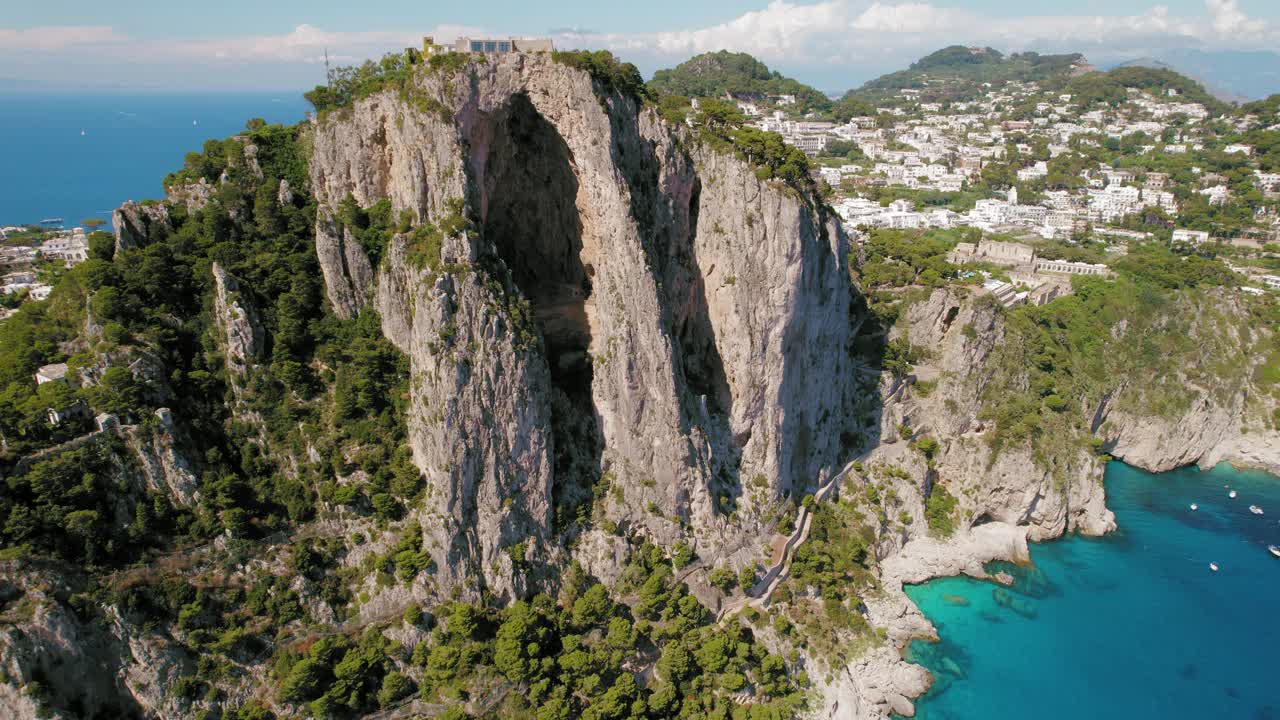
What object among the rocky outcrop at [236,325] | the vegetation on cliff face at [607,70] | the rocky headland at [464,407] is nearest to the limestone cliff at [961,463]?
the rocky headland at [464,407]

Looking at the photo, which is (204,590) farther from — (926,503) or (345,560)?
(926,503)

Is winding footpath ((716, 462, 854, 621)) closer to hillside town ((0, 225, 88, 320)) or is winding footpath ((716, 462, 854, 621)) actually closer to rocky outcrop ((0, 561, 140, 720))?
rocky outcrop ((0, 561, 140, 720))

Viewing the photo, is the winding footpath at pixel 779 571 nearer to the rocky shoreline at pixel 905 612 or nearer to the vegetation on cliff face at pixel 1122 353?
the rocky shoreline at pixel 905 612

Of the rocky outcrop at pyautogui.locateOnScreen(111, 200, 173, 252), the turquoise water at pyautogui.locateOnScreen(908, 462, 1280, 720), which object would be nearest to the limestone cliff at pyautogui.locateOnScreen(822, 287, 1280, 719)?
the turquoise water at pyautogui.locateOnScreen(908, 462, 1280, 720)

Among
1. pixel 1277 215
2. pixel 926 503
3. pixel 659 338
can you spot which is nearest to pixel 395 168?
pixel 659 338

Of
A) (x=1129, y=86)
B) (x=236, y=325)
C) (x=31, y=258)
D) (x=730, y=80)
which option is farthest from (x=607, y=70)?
(x=1129, y=86)

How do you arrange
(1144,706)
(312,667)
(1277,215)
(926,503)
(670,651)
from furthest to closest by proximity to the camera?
(1277,215) → (926,503) → (1144,706) → (670,651) → (312,667)
